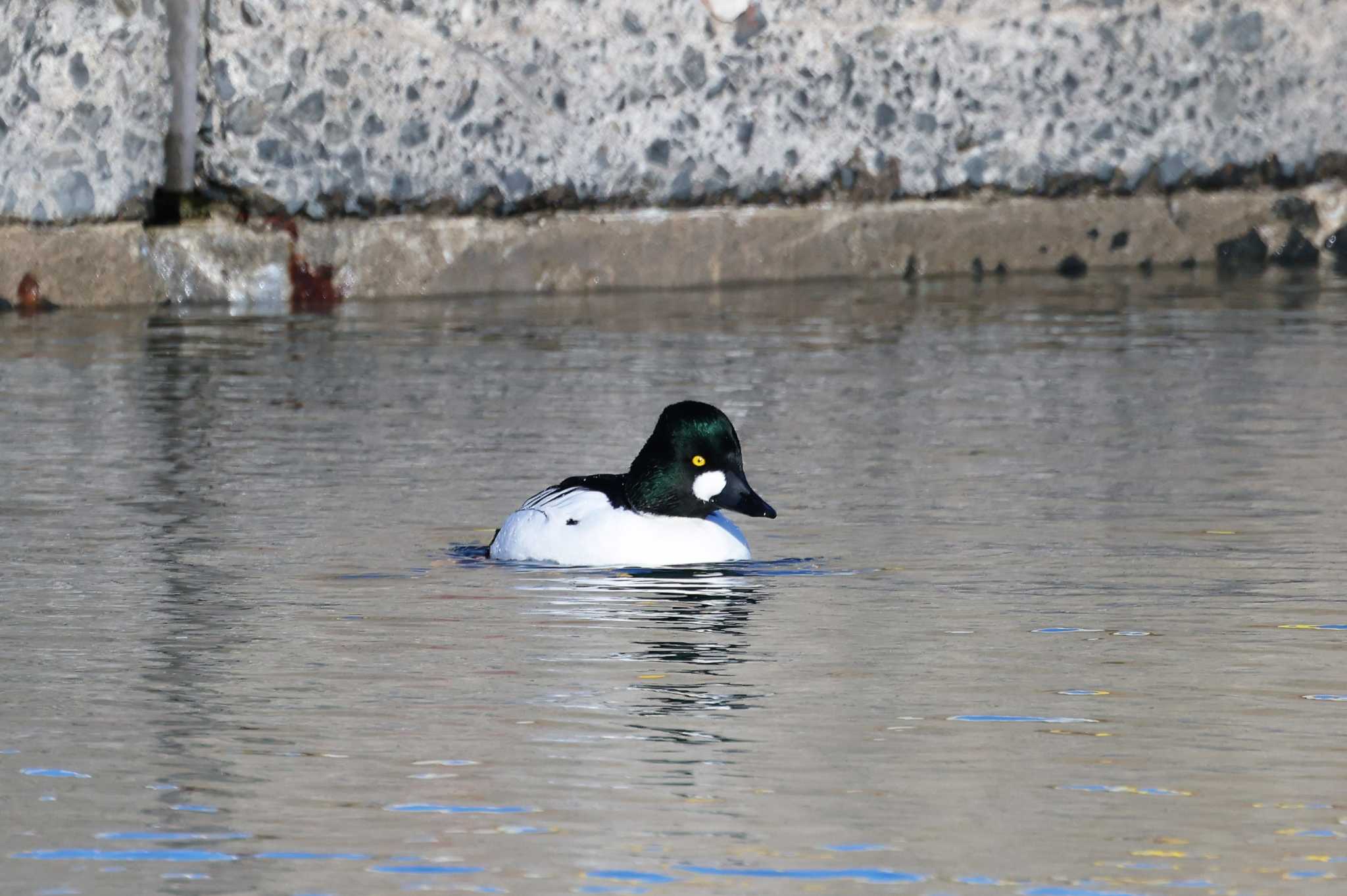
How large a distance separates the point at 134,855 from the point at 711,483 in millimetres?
2985

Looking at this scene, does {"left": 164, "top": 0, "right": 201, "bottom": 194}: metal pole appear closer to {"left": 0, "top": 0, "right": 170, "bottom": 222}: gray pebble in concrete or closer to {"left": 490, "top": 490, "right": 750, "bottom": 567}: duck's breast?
{"left": 0, "top": 0, "right": 170, "bottom": 222}: gray pebble in concrete

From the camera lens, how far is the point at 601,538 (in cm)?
659

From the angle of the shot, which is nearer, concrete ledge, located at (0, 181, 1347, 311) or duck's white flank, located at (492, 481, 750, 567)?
duck's white flank, located at (492, 481, 750, 567)

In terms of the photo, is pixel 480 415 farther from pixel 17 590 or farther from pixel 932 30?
pixel 932 30

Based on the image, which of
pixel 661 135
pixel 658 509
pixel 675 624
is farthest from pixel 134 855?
pixel 661 135

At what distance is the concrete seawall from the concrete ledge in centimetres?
1

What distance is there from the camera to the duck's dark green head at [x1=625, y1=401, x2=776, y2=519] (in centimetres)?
671

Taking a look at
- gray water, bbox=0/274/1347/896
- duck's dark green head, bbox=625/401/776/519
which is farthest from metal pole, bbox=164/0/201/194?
duck's dark green head, bbox=625/401/776/519

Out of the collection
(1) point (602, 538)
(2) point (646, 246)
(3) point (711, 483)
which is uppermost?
(2) point (646, 246)

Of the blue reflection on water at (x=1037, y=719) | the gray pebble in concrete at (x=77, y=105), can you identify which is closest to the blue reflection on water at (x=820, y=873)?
the blue reflection on water at (x=1037, y=719)

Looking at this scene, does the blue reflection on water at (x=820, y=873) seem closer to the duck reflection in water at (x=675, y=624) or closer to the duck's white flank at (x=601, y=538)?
the duck reflection in water at (x=675, y=624)

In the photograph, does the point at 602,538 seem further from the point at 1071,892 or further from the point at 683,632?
the point at 1071,892

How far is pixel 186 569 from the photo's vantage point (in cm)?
643

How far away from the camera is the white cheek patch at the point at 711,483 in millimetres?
6703
